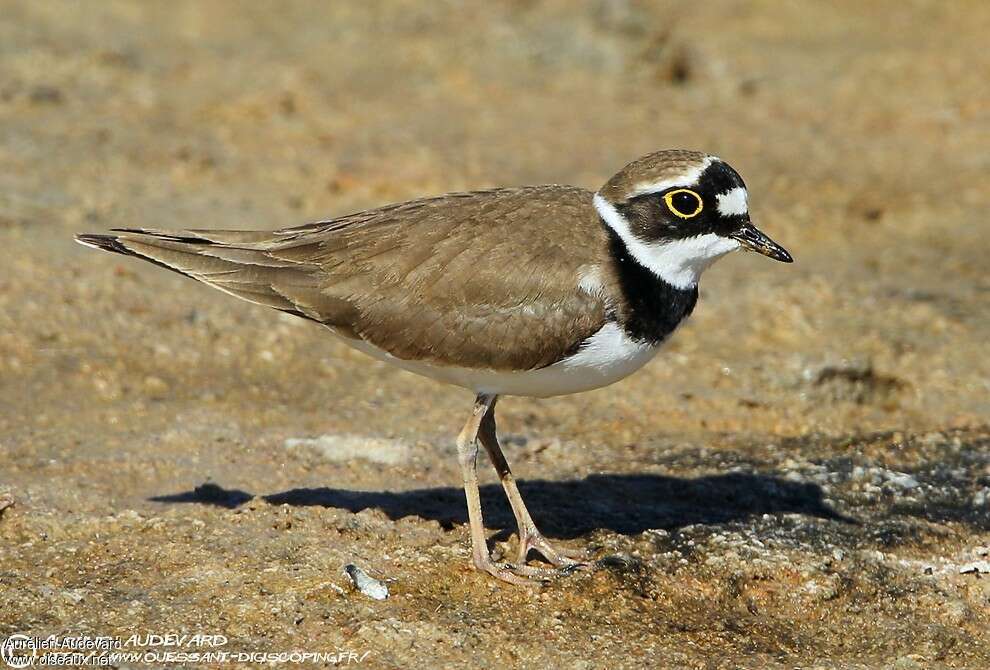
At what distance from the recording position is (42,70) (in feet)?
42.1

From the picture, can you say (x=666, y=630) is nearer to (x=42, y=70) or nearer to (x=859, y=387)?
(x=859, y=387)

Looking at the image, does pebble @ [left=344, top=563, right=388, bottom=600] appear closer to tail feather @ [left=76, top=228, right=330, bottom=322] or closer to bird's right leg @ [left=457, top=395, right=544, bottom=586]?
bird's right leg @ [left=457, top=395, right=544, bottom=586]

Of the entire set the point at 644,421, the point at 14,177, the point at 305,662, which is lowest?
the point at 305,662

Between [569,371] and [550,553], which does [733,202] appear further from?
[550,553]

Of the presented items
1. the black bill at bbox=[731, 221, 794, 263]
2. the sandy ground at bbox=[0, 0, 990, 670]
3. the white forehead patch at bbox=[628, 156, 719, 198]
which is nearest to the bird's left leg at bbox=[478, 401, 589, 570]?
the sandy ground at bbox=[0, 0, 990, 670]

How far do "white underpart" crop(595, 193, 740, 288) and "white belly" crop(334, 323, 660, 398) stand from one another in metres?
0.37

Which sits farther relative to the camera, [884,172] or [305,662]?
[884,172]

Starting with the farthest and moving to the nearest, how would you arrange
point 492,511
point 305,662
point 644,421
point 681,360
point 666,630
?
1. point 681,360
2. point 644,421
3. point 492,511
4. point 666,630
5. point 305,662

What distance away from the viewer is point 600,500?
23.7 ft

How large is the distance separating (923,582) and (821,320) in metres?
3.10

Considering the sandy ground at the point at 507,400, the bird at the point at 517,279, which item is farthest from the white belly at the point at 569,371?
the sandy ground at the point at 507,400

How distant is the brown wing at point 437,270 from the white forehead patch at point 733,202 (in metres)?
0.58

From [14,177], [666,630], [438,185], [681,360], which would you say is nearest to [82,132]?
[14,177]

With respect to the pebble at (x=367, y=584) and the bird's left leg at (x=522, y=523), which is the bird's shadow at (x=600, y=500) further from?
the pebble at (x=367, y=584)
